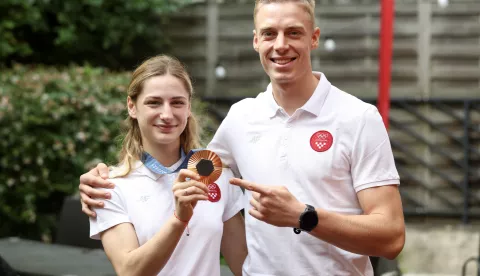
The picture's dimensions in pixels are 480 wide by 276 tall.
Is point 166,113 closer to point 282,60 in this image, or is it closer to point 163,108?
point 163,108

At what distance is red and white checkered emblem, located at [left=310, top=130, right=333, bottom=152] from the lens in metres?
2.34

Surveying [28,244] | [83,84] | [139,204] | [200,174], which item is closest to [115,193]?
[139,204]

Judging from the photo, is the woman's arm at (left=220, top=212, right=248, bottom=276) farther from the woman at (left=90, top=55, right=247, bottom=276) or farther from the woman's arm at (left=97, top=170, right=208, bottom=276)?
the woman's arm at (left=97, top=170, right=208, bottom=276)

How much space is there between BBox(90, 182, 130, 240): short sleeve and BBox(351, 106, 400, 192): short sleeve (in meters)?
0.69

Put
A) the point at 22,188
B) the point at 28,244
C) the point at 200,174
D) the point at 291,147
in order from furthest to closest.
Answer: the point at 22,188 → the point at 28,244 → the point at 291,147 → the point at 200,174

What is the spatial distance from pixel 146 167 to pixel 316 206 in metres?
0.55

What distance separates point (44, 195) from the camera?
625cm

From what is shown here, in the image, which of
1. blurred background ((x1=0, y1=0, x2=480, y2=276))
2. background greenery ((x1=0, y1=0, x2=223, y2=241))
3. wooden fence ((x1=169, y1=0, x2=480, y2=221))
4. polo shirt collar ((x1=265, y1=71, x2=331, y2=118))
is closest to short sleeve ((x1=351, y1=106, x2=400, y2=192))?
polo shirt collar ((x1=265, y1=71, x2=331, y2=118))

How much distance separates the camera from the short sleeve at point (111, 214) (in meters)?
2.38

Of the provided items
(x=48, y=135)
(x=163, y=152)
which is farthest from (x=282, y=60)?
(x=48, y=135)

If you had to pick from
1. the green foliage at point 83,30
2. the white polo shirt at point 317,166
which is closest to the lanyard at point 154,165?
the white polo shirt at point 317,166

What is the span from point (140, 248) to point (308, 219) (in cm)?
48

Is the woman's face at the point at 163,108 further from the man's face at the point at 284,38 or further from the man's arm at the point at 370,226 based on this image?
the man's arm at the point at 370,226

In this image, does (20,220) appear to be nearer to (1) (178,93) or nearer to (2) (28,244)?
(2) (28,244)
